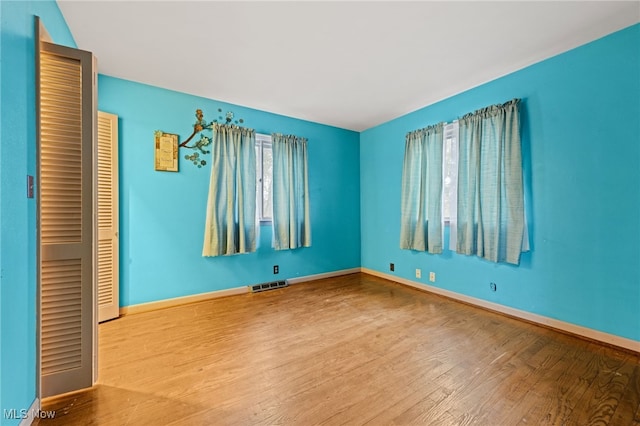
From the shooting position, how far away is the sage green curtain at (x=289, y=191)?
373 cm

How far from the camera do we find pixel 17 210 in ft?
3.98

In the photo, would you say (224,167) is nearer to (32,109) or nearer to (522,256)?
(32,109)

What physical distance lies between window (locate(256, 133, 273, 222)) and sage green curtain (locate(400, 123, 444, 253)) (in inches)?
77.1

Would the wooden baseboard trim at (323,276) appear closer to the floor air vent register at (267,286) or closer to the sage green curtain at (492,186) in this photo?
the floor air vent register at (267,286)

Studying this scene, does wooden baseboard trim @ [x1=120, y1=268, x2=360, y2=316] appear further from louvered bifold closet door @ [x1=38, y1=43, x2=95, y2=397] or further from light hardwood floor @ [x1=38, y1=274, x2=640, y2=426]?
louvered bifold closet door @ [x1=38, y1=43, x2=95, y2=397]

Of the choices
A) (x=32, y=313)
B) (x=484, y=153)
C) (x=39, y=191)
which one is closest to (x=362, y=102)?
(x=484, y=153)

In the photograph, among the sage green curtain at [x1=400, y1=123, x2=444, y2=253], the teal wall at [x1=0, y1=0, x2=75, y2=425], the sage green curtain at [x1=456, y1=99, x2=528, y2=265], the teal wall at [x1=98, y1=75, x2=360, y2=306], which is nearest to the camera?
the teal wall at [x1=0, y1=0, x2=75, y2=425]

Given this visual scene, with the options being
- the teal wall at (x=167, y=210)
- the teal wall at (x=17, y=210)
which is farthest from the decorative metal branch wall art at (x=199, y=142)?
the teal wall at (x=17, y=210)

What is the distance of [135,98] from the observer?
9.32 feet

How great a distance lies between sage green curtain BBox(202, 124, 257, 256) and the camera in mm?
3213

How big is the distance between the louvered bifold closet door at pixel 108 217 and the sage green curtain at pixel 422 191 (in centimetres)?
354

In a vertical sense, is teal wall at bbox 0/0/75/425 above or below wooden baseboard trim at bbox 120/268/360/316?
above

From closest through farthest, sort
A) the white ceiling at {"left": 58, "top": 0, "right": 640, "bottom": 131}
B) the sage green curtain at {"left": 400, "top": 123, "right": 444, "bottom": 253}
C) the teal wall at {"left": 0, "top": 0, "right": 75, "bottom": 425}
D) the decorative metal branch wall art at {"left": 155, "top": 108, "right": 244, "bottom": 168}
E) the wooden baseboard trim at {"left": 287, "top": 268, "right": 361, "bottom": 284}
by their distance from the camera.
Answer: the teal wall at {"left": 0, "top": 0, "right": 75, "bottom": 425} → the white ceiling at {"left": 58, "top": 0, "right": 640, "bottom": 131} → the decorative metal branch wall art at {"left": 155, "top": 108, "right": 244, "bottom": 168} → the sage green curtain at {"left": 400, "top": 123, "right": 444, "bottom": 253} → the wooden baseboard trim at {"left": 287, "top": 268, "right": 361, "bottom": 284}

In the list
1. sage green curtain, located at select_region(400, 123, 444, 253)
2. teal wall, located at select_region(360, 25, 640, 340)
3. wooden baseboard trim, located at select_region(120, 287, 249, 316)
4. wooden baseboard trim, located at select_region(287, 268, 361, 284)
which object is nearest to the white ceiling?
teal wall, located at select_region(360, 25, 640, 340)
